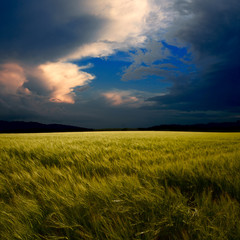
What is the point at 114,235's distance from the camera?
0.84m

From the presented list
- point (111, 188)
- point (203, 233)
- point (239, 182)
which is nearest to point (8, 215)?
point (111, 188)

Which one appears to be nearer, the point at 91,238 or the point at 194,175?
the point at 91,238

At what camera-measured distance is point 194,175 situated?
1834 mm

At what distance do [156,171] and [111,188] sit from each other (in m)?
0.83

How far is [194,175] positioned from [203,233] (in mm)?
1077

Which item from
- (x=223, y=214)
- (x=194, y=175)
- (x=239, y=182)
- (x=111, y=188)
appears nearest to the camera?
(x=223, y=214)

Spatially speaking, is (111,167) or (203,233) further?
(111,167)

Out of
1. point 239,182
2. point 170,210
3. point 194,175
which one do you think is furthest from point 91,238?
point 239,182

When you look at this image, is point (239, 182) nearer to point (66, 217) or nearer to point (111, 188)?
point (111, 188)

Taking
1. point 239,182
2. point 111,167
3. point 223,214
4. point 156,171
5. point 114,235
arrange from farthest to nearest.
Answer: point 111,167 < point 156,171 < point 239,182 < point 223,214 < point 114,235

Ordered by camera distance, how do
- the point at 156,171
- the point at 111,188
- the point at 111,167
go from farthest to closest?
the point at 111,167 → the point at 156,171 → the point at 111,188

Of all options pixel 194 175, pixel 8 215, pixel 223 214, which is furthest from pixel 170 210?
pixel 8 215

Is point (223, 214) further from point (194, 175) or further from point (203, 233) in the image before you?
point (194, 175)

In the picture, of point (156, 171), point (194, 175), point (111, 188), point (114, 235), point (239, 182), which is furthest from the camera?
point (156, 171)
